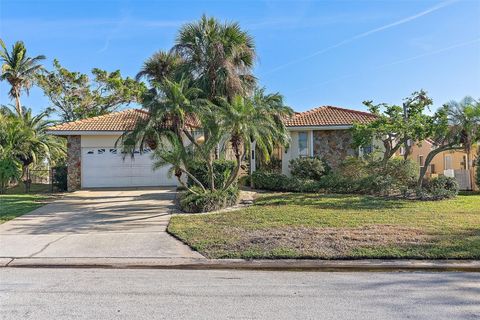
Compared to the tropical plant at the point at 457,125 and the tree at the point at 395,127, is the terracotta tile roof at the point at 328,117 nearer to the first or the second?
the tree at the point at 395,127

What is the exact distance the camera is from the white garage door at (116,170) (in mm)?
20906

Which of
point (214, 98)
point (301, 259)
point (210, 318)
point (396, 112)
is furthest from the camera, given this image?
point (396, 112)

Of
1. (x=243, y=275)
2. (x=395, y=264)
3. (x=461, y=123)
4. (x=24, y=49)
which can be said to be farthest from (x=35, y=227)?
(x=24, y=49)

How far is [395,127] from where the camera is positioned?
1595 cm

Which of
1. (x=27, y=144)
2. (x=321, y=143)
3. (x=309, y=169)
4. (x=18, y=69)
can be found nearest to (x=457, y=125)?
(x=309, y=169)

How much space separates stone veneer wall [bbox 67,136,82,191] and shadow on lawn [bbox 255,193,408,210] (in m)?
10.9

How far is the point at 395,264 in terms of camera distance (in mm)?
6727

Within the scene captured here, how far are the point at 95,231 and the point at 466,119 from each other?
41.5ft

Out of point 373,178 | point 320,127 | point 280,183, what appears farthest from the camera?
point 320,127

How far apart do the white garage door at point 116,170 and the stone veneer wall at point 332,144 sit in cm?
782

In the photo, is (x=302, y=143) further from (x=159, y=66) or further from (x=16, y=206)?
(x=16, y=206)

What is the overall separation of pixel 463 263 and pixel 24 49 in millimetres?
35288

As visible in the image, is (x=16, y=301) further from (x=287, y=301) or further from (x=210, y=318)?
(x=287, y=301)

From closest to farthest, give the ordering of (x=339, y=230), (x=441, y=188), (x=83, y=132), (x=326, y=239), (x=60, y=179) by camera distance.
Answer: (x=326, y=239) < (x=339, y=230) < (x=441, y=188) < (x=83, y=132) < (x=60, y=179)
